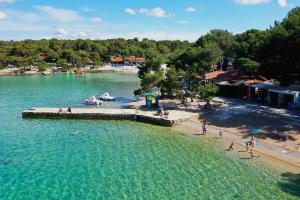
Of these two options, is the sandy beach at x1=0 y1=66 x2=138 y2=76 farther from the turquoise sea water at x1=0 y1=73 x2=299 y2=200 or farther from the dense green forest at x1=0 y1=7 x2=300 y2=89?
the turquoise sea water at x1=0 y1=73 x2=299 y2=200

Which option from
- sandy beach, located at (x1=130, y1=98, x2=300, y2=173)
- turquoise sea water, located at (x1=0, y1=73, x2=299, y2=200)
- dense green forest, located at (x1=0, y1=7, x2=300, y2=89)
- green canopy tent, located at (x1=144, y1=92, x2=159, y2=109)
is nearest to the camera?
turquoise sea water, located at (x1=0, y1=73, x2=299, y2=200)

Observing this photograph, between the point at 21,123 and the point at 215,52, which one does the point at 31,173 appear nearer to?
the point at 21,123

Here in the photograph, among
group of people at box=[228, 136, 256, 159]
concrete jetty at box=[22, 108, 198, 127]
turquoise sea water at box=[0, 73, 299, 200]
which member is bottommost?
turquoise sea water at box=[0, 73, 299, 200]

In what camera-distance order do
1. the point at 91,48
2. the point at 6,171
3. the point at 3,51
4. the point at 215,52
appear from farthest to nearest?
the point at 91,48 < the point at 3,51 < the point at 215,52 < the point at 6,171

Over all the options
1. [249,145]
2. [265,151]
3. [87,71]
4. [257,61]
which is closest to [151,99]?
[257,61]

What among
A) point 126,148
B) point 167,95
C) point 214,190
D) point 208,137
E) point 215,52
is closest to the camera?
point 214,190

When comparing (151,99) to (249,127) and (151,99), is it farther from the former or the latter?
(249,127)

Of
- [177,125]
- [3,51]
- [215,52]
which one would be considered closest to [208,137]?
[177,125]

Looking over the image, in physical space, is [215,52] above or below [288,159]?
above

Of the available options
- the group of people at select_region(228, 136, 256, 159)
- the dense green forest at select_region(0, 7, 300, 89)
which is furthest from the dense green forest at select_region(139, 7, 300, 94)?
the group of people at select_region(228, 136, 256, 159)
